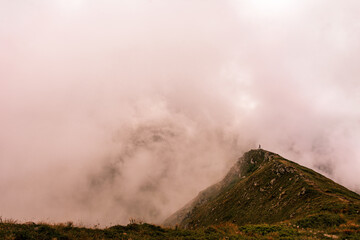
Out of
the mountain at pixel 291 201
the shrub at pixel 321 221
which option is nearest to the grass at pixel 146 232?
the shrub at pixel 321 221

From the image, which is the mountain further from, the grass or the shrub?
the grass

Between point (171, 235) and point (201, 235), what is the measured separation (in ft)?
9.38

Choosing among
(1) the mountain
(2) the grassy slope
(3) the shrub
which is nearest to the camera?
(2) the grassy slope

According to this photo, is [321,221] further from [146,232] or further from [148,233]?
[146,232]

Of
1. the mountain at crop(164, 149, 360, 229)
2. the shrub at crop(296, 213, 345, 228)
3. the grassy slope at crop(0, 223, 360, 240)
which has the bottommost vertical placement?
the grassy slope at crop(0, 223, 360, 240)

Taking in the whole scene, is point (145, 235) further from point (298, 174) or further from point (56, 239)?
point (298, 174)

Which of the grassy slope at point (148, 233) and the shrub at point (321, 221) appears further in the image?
the shrub at point (321, 221)

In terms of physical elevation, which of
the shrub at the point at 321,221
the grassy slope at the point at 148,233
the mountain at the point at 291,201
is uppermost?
the mountain at the point at 291,201

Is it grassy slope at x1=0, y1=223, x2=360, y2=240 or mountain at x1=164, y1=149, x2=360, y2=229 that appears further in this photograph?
mountain at x1=164, y1=149, x2=360, y2=229

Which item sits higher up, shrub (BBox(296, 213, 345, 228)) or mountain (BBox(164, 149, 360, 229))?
mountain (BBox(164, 149, 360, 229))

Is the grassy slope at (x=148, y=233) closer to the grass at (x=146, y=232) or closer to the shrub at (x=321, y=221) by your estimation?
the grass at (x=146, y=232)

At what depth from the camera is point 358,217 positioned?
25.7 meters

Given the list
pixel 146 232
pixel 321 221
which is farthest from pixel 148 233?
pixel 321 221

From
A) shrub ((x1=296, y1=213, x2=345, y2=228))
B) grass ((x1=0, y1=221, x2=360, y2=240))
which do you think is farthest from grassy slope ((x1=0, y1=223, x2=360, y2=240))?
shrub ((x1=296, y1=213, x2=345, y2=228))
